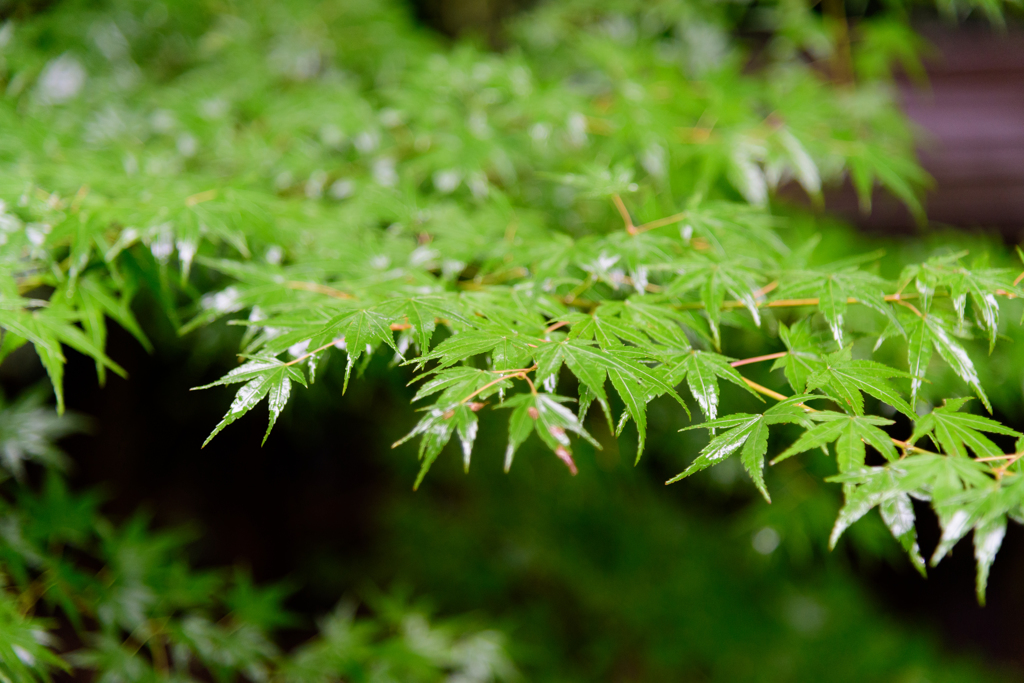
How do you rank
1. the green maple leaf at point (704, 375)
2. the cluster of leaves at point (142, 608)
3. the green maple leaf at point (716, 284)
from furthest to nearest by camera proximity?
the cluster of leaves at point (142, 608) < the green maple leaf at point (716, 284) < the green maple leaf at point (704, 375)

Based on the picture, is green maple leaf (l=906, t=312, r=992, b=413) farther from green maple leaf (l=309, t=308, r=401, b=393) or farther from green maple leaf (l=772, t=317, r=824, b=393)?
green maple leaf (l=309, t=308, r=401, b=393)

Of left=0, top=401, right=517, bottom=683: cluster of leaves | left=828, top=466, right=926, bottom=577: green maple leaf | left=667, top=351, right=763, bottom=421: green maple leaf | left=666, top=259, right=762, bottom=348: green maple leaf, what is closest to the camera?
left=828, top=466, right=926, bottom=577: green maple leaf

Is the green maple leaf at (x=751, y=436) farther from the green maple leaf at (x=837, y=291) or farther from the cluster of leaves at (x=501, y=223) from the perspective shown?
the green maple leaf at (x=837, y=291)

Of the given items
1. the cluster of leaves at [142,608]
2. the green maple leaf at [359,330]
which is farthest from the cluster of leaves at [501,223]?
the cluster of leaves at [142,608]

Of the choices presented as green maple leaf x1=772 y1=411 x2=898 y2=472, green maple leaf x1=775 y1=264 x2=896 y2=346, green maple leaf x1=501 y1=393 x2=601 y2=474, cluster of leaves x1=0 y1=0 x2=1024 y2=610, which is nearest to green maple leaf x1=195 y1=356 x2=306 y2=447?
cluster of leaves x1=0 y1=0 x2=1024 y2=610

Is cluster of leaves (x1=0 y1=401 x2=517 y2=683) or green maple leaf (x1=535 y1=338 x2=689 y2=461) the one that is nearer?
green maple leaf (x1=535 y1=338 x2=689 y2=461)

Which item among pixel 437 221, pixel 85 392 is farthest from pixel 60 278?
pixel 85 392

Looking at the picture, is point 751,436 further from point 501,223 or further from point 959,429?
point 501,223

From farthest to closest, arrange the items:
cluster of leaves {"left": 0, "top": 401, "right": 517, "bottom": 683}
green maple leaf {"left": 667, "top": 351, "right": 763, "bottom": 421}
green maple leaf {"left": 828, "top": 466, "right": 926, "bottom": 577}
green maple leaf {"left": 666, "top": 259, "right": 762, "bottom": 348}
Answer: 1. cluster of leaves {"left": 0, "top": 401, "right": 517, "bottom": 683}
2. green maple leaf {"left": 666, "top": 259, "right": 762, "bottom": 348}
3. green maple leaf {"left": 667, "top": 351, "right": 763, "bottom": 421}
4. green maple leaf {"left": 828, "top": 466, "right": 926, "bottom": 577}
